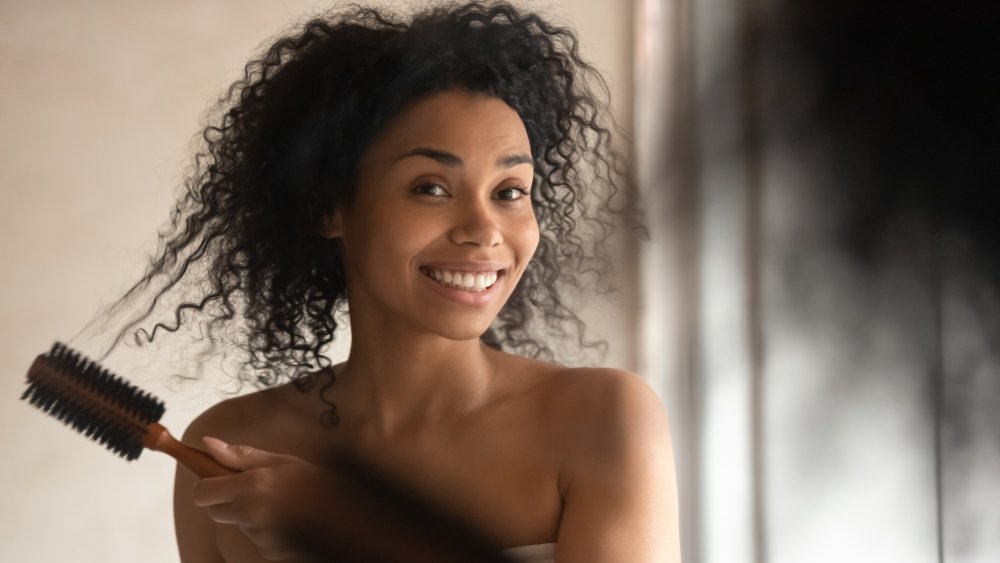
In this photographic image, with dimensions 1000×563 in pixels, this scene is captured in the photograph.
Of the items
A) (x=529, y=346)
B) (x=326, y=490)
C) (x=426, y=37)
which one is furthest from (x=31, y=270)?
(x=326, y=490)

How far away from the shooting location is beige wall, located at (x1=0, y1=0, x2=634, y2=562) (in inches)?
46.0

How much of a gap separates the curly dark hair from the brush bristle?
0.39ft

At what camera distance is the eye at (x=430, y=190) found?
0.38 m

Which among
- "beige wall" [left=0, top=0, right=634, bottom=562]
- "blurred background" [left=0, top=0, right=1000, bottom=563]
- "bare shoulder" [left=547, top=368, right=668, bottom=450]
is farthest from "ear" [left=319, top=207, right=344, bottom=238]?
"beige wall" [left=0, top=0, right=634, bottom=562]

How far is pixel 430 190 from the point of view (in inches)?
14.9

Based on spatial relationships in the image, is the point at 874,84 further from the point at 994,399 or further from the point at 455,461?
the point at 455,461

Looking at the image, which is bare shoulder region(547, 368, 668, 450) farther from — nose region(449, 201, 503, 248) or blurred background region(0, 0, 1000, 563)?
blurred background region(0, 0, 1000, 563)

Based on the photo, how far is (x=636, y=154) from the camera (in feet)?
0.16

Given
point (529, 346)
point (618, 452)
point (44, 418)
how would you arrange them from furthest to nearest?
point (44, 418)
point (529, 346)
point (618, 452)

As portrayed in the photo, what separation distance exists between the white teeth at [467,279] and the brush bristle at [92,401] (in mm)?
123

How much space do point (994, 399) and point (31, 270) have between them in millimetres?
1265

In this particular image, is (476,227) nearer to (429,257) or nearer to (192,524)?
(429,257)

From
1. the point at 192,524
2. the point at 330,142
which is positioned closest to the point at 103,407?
the point at 330,142

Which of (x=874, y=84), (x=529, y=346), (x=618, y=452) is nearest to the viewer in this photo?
(x=874, y=84)
